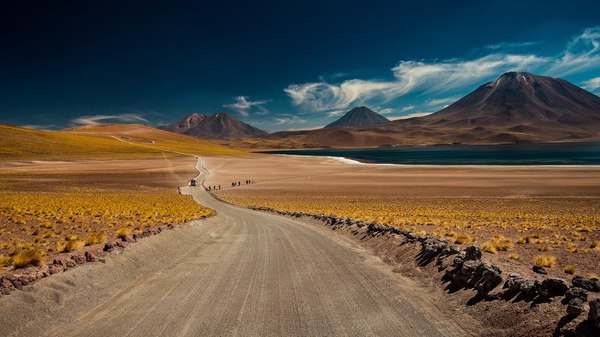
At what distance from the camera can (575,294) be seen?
683cm

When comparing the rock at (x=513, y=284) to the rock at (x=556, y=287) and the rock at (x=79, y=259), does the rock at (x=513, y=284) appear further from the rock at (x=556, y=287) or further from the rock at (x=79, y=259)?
the rock at (x=79, y=259)

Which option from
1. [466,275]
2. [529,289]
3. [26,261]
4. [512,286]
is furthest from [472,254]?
[26,261]

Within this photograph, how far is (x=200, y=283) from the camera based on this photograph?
10.4 meters

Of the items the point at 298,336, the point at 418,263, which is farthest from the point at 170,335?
the point at 418,263

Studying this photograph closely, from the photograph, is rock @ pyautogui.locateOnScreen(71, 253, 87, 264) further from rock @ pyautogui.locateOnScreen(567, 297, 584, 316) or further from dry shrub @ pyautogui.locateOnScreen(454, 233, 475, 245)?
dry shrub @ pyautogui.locateOnScreen(454, 233, 475, 245)

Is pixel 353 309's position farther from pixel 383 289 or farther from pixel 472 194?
pixel 472 194

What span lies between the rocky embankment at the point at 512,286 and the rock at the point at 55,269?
10.3 m

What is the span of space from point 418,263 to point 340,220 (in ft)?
34.6

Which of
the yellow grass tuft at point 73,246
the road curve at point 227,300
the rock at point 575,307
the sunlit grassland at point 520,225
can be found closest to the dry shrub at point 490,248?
the sunlit grassland at point 520,225

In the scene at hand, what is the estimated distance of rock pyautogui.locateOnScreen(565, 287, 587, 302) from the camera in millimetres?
Answer: 6793

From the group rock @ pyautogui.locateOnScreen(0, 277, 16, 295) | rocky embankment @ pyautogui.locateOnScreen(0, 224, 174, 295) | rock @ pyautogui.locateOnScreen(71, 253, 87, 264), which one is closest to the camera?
rock @ pyautogui.locateOnScreen(0, 277, 16, 295)

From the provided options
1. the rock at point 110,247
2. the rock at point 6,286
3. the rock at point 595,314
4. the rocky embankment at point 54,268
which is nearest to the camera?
the rock at point 595,314

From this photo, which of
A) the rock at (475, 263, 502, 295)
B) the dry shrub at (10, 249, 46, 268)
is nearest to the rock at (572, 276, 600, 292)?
the rock at (475, 263, 502, 295)

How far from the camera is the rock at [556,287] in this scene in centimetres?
721
